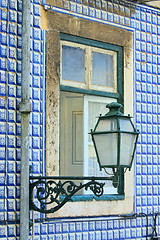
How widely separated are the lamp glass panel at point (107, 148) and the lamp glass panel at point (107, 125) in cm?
6

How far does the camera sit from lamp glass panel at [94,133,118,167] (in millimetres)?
5406

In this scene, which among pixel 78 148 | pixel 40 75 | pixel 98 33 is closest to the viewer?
pixel 40 75

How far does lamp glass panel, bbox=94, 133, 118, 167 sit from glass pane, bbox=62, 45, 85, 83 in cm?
132

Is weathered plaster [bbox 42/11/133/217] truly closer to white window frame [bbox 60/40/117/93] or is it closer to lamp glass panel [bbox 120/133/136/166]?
white window frame [bbox 60/40/117/93]

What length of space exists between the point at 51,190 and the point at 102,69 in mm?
1831

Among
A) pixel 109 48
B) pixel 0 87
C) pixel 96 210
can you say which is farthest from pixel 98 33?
pixel 96 210

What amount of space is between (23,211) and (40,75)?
4.45ft

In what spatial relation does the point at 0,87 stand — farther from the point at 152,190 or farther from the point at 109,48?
the point at 152,190

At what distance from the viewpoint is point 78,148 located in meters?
9.10

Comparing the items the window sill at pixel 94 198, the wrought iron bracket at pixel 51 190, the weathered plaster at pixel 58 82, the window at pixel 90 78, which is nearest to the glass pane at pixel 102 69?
the window at pixel 90 78

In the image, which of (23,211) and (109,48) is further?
(109,48)

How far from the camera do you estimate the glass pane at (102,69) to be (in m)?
6.89

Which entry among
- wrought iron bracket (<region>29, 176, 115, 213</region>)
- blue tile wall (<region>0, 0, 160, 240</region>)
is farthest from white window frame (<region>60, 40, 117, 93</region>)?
wrought iron bracket (<region>29, 176, 115, 213</region>)

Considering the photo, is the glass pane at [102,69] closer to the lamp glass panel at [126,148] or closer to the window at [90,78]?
the window at [90,78]
